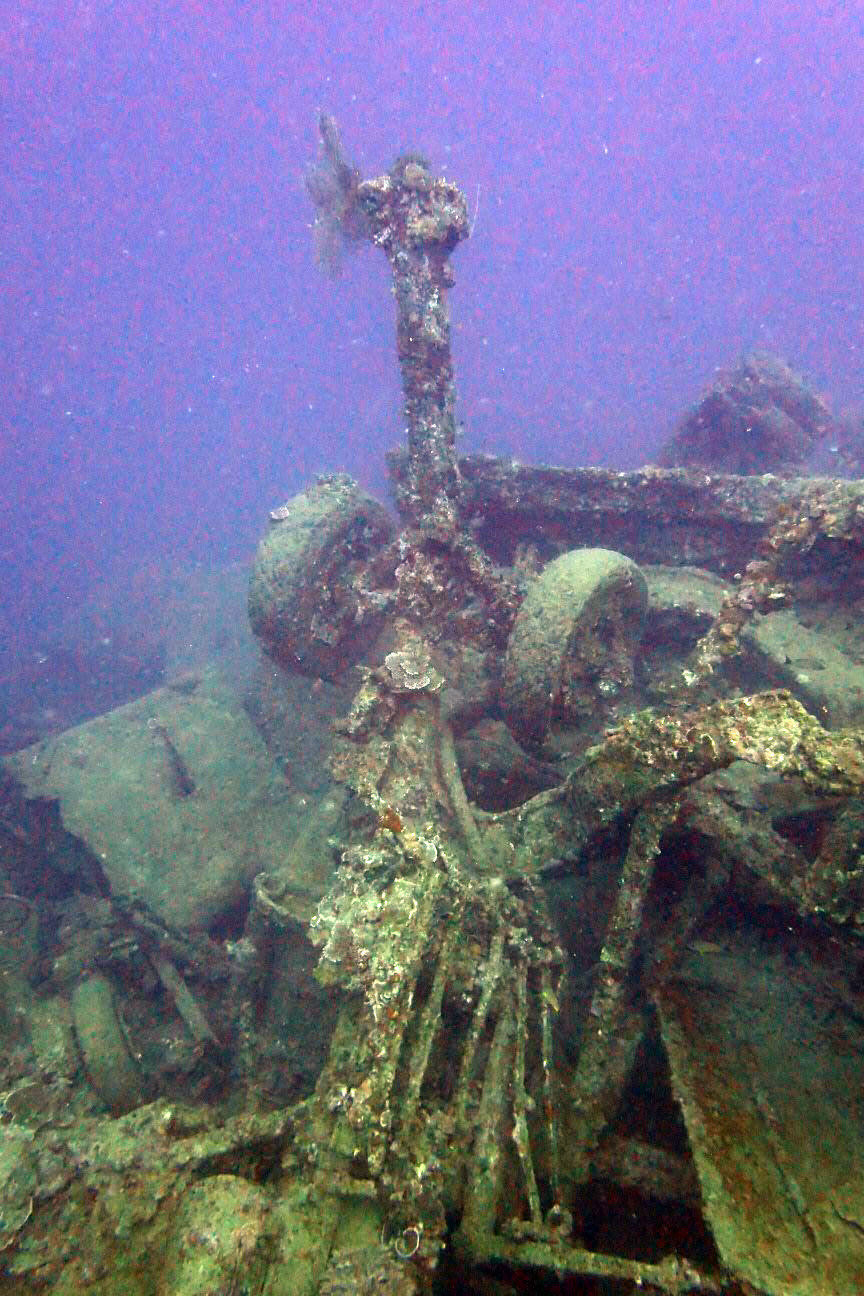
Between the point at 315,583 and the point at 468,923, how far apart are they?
407 cm

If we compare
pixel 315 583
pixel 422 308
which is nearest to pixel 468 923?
pixel 315 583

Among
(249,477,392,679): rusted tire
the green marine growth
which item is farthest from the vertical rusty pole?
(249,477,392,679): rusted tire

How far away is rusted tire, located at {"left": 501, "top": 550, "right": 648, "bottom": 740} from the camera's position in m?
4.86

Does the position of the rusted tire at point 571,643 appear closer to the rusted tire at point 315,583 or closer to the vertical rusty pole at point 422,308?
the vertical rusty pole at point 422,308

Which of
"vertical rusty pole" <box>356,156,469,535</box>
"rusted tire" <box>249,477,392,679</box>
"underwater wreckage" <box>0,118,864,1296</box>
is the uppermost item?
"vertical rusty pole" <box>356,156,469,535</box>

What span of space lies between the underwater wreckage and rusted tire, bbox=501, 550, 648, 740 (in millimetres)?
31

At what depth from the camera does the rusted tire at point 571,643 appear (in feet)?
16.0

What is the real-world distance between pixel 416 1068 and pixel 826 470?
18650 mm

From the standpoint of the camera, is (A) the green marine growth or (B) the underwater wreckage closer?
(B) the underwater wreckage

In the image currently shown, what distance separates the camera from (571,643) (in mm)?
4984

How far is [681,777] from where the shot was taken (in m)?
3.15

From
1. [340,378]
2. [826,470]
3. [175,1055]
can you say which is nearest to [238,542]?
[826,470]

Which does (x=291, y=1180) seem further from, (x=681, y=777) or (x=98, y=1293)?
(x=681, y=777)

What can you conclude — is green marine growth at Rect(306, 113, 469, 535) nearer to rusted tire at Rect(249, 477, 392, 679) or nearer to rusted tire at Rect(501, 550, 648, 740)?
rusted tire at Rect(249, 477, 392, 679)
